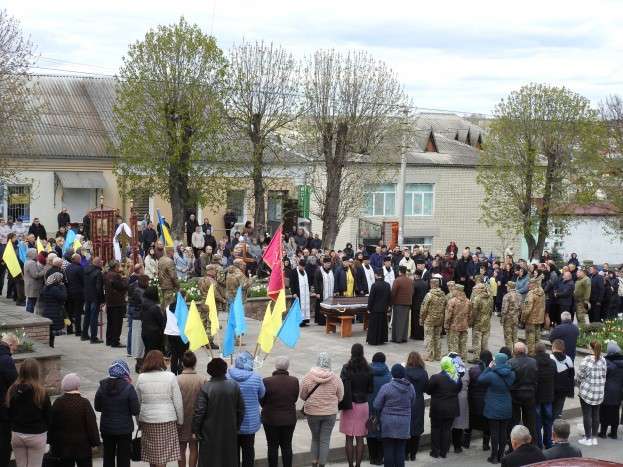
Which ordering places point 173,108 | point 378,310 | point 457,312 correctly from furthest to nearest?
point 173,108 → point 378,310 → point 457,312

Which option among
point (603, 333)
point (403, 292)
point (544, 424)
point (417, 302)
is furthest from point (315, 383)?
point (603, 333)

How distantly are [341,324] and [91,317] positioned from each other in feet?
18.8

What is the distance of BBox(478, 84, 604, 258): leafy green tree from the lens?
39344 millimetres

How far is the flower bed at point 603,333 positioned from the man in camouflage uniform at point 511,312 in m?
1.97

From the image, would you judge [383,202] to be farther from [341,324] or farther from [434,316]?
[434,316]

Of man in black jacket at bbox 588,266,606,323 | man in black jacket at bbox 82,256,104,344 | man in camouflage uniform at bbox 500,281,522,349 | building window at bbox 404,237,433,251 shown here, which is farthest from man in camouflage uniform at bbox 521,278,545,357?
building window at bbox 404,237,433,251

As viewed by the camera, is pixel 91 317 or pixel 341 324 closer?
pixel 91 317

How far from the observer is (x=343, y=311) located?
21016 millimetres

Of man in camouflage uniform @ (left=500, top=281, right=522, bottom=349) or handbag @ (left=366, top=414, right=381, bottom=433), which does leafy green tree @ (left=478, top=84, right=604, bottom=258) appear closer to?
man in camouflage uniform @ (left=500, top=281, right=522, bottom=349)

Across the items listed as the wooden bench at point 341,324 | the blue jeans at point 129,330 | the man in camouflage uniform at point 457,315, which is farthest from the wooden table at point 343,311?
the blue jeans at point 129,330

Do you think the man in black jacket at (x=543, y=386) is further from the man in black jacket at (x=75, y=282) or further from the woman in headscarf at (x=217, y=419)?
the man in black jacket at (x=75, y=282)

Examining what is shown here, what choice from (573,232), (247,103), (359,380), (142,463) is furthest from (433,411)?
(573,232)

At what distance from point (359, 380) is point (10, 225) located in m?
20.7

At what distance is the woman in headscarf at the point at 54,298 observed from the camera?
17375 millimetres
